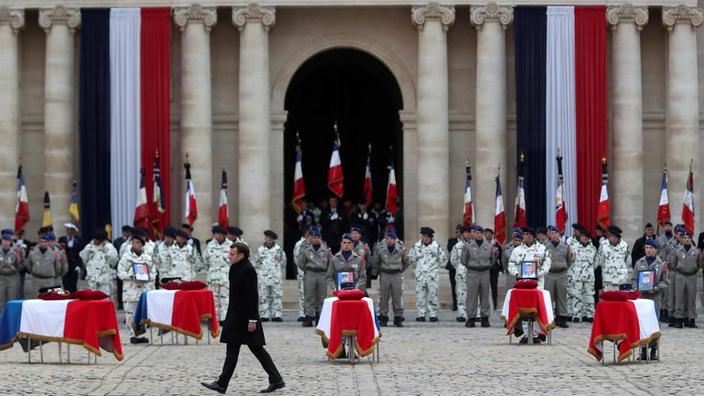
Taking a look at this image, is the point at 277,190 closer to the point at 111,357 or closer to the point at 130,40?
the point at 130,40

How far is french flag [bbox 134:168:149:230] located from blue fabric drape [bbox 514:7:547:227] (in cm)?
909

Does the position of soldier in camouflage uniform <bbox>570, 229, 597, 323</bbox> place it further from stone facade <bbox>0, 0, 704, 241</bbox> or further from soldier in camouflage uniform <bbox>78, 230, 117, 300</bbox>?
soldier in camouflage uniform <bbox>78, 230, 117, 300</bbox>

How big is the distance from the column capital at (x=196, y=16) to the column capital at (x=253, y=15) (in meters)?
0.53

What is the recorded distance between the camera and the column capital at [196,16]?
136 feet

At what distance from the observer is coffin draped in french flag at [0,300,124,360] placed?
25.2 m

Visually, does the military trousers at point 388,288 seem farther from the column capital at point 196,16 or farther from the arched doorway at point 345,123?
the arched doorway at point 345,123

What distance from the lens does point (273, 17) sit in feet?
136

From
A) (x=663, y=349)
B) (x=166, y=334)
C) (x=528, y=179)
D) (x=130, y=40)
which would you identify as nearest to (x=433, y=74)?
(x=528, y=179)

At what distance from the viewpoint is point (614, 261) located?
34.7m

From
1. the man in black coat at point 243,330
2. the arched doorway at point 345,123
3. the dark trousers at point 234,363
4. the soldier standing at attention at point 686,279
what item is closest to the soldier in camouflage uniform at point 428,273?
the soldier standing at attention at point 686,279

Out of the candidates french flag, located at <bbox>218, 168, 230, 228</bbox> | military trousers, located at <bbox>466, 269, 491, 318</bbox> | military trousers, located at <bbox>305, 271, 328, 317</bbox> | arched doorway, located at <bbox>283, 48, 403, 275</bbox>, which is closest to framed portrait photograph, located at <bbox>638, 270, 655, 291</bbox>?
military trousers, located at <bbox>466, 269, 491, 318</bbox>

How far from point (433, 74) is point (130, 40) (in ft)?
24.4

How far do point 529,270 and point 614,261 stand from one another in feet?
12.6

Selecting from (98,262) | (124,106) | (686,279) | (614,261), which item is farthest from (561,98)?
(98,262)
